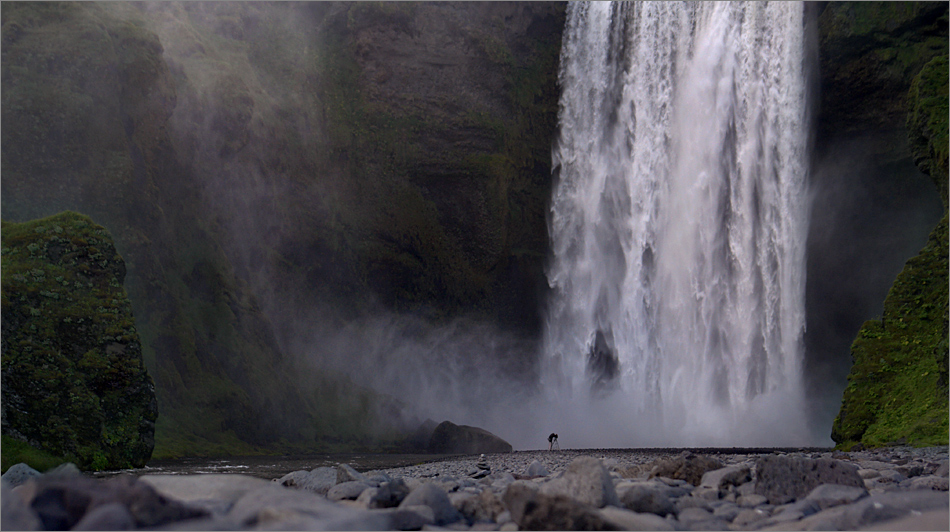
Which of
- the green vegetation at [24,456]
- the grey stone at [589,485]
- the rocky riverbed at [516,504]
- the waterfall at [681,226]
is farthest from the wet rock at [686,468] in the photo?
the waterfall at [681,226]

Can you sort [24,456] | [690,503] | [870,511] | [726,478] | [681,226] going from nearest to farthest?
1. [870,511]
2. [690,503]
3. [726,478]
4. [24,456]
5. [681,226]

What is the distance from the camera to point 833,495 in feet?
14.1

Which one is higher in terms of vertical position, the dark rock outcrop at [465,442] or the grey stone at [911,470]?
the dark rock outcrop at [465,442]

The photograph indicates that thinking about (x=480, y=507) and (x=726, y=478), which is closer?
(x=480, y=507)

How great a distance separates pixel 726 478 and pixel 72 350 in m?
14.9

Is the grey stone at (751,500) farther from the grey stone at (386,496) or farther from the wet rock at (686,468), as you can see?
the grey stone at (386,496)

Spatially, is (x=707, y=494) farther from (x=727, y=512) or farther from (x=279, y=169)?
(x=279, y=169)

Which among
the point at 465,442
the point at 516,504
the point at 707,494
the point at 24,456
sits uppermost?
the point at 465,442

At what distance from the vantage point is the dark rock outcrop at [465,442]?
2438 cm

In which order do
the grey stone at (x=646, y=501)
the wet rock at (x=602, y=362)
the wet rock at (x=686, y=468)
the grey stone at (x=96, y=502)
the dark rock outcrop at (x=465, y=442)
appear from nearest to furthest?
the grey stone at (x=96, y=502)
the grey stone at (x=646, y=501)
the wet rock at (x=686, y=468)
the dark rock outcrop at (x=465, y=442)
the wet rock at (x=602, y=362)

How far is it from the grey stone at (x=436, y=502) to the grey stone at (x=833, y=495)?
231cm

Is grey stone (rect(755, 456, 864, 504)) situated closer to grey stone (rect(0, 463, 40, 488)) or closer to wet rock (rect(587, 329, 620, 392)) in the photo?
grey stone (rect(0, 463, 40, 488))

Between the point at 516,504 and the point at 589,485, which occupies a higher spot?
the point at 589,485

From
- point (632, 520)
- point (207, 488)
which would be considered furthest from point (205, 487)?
point (632, 520)
